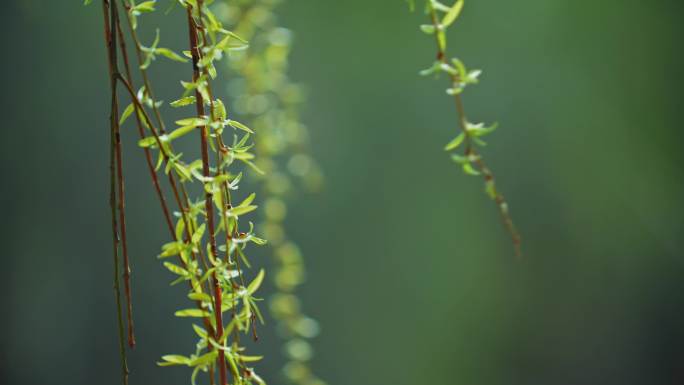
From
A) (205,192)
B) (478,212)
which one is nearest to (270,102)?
(205,192)

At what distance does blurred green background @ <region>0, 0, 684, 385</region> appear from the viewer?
156cm

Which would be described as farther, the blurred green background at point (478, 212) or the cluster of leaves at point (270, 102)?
the blurred green background at point (478, 212)

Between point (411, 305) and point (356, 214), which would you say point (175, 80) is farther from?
point (411, 305)

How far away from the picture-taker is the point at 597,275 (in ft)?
5.41

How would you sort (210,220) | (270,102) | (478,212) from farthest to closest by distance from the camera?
(478,212) → (270,102) → (210,220)

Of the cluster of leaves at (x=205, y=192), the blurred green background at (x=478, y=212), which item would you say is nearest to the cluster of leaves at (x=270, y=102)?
the cluster of leaves at (x=205, y=192)

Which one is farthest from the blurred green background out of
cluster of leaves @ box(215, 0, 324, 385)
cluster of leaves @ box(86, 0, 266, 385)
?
cluster of leaves @ box(86, 0, 266, 385)

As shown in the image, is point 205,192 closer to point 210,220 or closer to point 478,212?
point 210,220

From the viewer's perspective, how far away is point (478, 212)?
1639mm

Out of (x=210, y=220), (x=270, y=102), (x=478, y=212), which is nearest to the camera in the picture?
(x=210, y=220)

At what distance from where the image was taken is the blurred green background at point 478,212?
5.13 feet

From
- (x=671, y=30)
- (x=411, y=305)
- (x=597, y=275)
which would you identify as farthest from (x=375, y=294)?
(x=671, y=30)

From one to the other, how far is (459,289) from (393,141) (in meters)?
0.37

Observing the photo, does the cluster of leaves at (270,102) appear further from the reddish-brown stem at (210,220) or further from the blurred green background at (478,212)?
the blurred green background at (478,212)
